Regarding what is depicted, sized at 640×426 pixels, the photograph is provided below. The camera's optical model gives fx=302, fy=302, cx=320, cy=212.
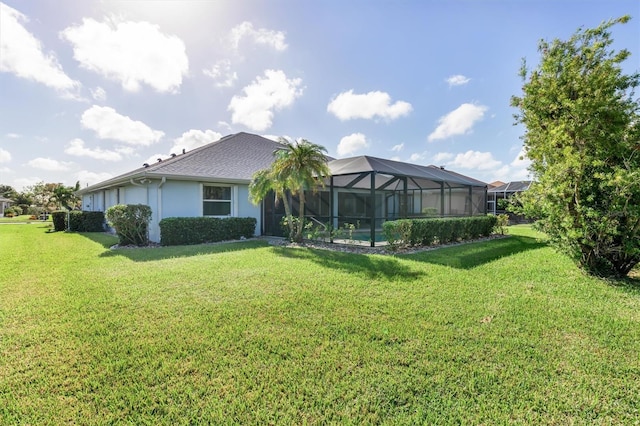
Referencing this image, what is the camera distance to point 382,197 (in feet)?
60.6

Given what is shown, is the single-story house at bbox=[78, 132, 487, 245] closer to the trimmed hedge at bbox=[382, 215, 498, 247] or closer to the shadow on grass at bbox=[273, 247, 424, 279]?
the trimmed hedge at bbox=[382, 215, 498, 247]

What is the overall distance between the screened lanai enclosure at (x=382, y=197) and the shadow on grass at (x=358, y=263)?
3019 millimetres

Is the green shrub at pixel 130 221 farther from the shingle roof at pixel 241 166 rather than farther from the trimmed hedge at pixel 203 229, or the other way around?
the shingle roof at pixel 241 166

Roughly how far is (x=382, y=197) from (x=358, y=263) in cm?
1146

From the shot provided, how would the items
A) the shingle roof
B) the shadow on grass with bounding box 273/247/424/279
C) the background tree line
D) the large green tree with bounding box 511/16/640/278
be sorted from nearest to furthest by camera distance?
the large green tree with bounding box 511/16/640/278 → the shadow on grass with bounding box 273/247/424/279 → the shingle roof → the background tree line

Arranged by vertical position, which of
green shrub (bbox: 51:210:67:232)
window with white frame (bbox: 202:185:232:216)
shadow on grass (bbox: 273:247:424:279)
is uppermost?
window with white frame (bbox: 202:185:232:216)

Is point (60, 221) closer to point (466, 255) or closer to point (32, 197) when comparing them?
point (466, 255)

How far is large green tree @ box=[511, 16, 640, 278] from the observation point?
5645mm

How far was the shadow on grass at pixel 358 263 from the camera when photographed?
21.4 feet

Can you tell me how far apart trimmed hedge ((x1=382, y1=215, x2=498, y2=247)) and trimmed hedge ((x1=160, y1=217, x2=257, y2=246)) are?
625 cm

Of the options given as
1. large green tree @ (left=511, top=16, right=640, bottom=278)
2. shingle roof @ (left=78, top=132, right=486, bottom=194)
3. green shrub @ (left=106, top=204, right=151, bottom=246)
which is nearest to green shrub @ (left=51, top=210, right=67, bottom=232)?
shingle roof @ (left=78, top=132, right=486, bottom=194)

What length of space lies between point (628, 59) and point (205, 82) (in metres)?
14.1

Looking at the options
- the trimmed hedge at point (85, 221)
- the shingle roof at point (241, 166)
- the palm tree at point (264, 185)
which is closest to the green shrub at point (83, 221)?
the trimmed hedge at point (85, 221)

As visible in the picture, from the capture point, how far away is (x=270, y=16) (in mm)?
10406
